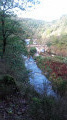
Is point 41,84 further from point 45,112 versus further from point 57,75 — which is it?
point 57,75

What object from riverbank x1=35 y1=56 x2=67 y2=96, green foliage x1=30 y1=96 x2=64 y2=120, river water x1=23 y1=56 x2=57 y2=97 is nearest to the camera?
green foliage x1=30 y1=96 x2=64 y2=120

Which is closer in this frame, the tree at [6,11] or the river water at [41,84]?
the river water at [41,84]

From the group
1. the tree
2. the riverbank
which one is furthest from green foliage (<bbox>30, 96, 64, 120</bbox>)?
the tree

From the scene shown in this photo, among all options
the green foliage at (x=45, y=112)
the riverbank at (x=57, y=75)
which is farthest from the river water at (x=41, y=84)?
the green foliage at (x=45, y=112)

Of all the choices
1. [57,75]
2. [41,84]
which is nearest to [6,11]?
[41,84]

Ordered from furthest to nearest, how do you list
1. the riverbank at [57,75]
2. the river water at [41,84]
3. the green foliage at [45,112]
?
the riverbank at [57,75]
the river water at [41,84]
the green foliage at [45,112]

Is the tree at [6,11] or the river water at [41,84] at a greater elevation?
the tree at [6,11]

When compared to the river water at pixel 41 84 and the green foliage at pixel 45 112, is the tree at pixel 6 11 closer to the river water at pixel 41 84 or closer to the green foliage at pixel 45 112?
the river water at pixel 41 84

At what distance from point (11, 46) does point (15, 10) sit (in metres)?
2.50

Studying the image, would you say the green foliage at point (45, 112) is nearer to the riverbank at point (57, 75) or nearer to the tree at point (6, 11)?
the riverbank at point (57, 75)

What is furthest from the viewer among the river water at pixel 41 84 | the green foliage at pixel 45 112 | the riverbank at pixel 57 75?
the riverbank at pixel 57 75

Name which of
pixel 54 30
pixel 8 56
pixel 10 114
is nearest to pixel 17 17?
pixel 8 56

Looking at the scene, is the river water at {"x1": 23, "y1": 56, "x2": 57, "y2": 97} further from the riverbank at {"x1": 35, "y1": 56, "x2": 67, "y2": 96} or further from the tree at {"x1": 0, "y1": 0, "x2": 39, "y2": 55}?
the tree at {"x1": 0, "y1": 0, "x2": 39, "y2": 55}

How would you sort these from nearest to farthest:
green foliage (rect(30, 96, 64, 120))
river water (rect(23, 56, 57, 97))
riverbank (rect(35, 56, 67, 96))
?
green foliage (rect(30, 96, 64, 120))
river water (rect(23, 56, 57, 97))
riverbank (rect(35, 56, 67, 96))
